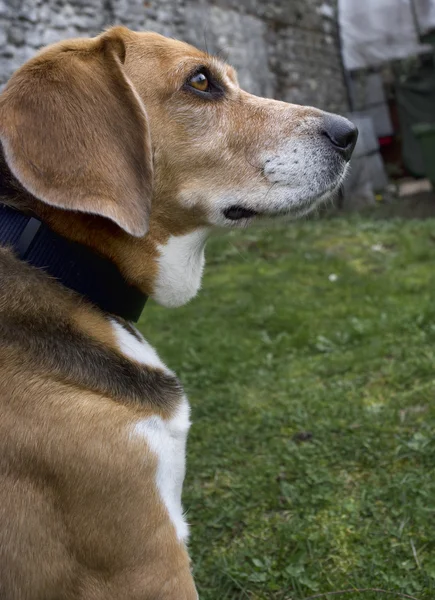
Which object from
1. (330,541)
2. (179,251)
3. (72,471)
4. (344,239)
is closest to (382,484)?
(330,541)

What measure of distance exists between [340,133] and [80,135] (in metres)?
1.03

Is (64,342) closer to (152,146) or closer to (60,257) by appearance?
(60,257)

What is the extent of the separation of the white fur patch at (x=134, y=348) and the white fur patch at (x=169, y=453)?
180 mm

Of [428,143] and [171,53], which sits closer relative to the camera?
[171,53]

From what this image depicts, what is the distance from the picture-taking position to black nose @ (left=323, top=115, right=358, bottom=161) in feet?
8.14

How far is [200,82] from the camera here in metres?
2.47

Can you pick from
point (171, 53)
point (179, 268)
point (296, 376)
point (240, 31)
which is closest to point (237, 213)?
point (179, 268)

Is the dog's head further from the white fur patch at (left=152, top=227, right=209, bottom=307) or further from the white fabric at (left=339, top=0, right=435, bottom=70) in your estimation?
the white fabric at (left=339, top=0, right=435, bottom=70)

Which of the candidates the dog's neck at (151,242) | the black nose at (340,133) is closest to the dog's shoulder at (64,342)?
the dog's neck at (151,242)

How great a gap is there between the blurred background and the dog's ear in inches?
63.6

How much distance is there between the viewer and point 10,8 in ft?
24.5

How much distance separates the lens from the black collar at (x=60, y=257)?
1.95 m

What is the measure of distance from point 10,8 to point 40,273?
6601mm

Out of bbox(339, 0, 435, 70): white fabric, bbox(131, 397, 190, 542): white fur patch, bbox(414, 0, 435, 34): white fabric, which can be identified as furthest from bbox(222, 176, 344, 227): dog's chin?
bbox(339, 0, 435, 70): white fabric
